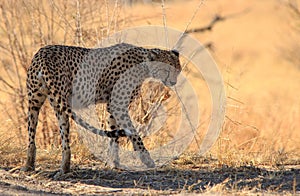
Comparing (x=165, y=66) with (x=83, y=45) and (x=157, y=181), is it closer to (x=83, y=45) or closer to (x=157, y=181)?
(x=83, y=45)

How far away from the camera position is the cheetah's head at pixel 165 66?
6.68 m

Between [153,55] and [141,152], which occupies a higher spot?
[153,55]

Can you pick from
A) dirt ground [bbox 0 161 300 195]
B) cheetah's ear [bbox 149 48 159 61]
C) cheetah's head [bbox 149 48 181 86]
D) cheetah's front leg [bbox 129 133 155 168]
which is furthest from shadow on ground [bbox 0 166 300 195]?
cheetah's ear [bbox 149 48 159 61]

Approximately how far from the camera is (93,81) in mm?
6289

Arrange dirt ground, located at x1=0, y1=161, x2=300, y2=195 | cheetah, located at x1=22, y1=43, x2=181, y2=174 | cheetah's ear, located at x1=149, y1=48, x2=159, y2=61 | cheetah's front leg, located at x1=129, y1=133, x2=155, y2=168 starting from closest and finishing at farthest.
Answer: dirt ground, located at x1=0, y1=161, x2=300, y2=195
cheetah, located at x1=22, y1=43, x2=181, y2=174
cheetah's front leg, located at x1=129, y1=133, x2=155, y2=168
cheetah's ear, located at x1=149, y1=48, x2=159, y2=61

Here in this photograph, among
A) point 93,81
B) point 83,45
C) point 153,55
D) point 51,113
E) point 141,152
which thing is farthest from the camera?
point 51,113

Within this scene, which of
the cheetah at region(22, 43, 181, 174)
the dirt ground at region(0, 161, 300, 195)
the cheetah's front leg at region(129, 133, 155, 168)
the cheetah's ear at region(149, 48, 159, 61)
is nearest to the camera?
the dirt ground at region(0, 161, 300, 195)

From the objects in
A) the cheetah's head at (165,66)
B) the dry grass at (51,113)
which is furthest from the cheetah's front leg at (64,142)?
the cheetah's head at (165,66)

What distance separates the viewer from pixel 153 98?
7.27 metres

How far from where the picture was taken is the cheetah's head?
21.9 feet

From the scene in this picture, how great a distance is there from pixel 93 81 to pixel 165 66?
883mm

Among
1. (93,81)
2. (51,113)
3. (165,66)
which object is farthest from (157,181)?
(51,113)

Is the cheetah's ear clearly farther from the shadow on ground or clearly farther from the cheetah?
the shadow on ground

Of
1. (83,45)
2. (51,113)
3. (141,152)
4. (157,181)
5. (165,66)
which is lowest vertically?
(157,181)
